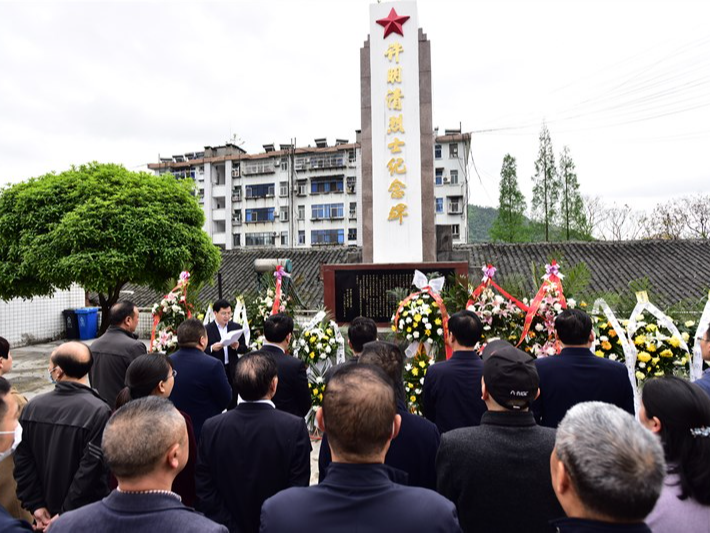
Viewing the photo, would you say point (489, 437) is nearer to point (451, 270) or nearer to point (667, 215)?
point (451, 270)

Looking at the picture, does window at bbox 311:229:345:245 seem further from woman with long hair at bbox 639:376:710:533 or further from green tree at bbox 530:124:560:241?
woman with long hair at bbox 639:376:710:533

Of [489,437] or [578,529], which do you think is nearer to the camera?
[578,529]

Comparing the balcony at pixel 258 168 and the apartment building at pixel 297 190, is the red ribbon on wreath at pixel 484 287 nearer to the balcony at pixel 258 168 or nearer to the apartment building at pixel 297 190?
the apartment building at pixel 297 190

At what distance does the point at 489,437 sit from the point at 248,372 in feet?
3.35

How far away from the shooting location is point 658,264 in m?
14.5

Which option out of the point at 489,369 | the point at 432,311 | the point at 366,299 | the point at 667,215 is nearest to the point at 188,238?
the point at 366,299

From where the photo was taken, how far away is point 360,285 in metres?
6.42

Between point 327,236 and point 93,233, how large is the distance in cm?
2410

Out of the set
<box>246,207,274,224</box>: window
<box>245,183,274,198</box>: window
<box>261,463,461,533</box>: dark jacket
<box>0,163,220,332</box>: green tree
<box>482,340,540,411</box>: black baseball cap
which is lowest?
<box>261,463,461,533</box>: dark jacket

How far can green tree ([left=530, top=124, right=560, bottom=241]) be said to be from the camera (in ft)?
76.0

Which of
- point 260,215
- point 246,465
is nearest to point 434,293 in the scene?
point 246,465

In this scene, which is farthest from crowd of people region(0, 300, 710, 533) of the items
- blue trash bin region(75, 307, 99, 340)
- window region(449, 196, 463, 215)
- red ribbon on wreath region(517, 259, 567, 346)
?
window region(449, 196, 463, 215)

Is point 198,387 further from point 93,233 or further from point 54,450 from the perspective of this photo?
point 93,233

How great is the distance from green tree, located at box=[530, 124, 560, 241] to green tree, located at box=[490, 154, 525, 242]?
1.23 meters
